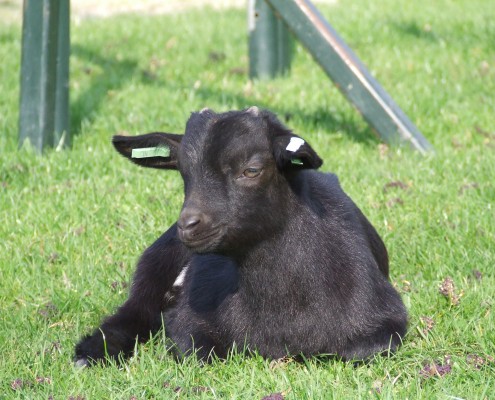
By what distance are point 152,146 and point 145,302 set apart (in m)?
0.91

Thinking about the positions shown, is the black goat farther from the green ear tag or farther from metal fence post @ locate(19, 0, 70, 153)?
metal fence post @ locate(19, 0, 70, 153)

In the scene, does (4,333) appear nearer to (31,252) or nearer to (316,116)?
(31,252)

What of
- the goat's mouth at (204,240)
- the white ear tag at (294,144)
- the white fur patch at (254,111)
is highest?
the white fur patch at (254,111)

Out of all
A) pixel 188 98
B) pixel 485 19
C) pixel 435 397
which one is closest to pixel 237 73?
pixel 188 98

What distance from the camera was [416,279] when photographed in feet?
16.5

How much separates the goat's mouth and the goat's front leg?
2.78 feet

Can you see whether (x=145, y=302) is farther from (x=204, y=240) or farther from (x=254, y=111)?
(x=254, y=111)

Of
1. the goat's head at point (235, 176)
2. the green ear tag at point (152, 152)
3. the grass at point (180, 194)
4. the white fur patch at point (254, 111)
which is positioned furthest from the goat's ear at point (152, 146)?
the grass at point (180, 194)

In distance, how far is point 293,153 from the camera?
392 cm

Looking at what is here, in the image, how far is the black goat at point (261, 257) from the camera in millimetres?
3969

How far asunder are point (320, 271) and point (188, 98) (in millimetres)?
4282

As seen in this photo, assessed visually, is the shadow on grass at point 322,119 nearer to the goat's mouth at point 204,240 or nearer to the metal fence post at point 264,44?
the metal fence post at point 264,44

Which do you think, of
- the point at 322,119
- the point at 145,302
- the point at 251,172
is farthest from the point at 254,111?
the point at 322,119

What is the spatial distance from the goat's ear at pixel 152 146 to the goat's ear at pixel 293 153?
503 millimetres
